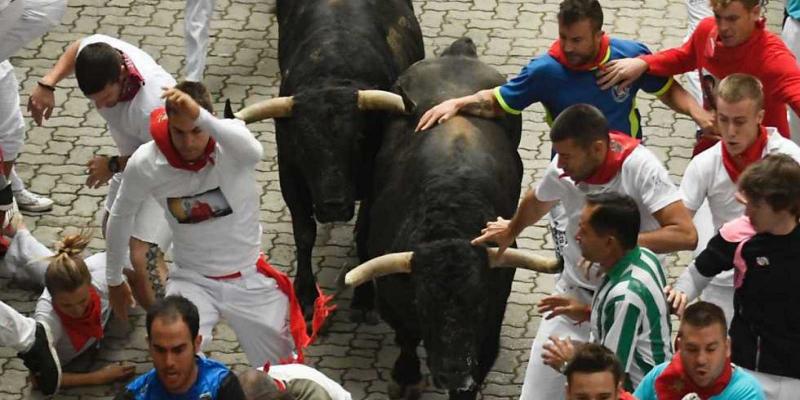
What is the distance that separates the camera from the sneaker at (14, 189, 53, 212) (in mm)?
12445

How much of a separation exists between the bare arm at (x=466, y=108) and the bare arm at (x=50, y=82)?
2.23 m

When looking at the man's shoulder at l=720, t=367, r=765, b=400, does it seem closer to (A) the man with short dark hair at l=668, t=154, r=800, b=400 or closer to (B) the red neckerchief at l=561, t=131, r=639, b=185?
(A) the man with short dark hair at l=668, t=154, r=800, b=400

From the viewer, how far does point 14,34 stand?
1170 cm

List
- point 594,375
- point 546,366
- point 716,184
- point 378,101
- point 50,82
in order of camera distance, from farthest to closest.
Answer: point 50,82 → point 378,101 → point 716,184 → point 546,366 → point 594,375

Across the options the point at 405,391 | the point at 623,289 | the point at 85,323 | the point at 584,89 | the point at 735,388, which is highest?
the point at 584,89

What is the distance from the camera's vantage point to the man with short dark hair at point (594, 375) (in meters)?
7.54

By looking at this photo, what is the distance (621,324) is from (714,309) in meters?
0.54

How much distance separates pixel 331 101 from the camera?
428 inches

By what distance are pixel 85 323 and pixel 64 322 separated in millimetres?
128

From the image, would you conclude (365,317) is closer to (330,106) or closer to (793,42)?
(330,106)

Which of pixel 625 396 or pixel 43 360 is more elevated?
pixel 625 396

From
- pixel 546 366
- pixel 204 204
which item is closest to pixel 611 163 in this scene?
pixel 546 366

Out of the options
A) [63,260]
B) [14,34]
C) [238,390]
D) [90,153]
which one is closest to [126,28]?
[90,153]

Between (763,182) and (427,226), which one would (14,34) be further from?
(763,182)
